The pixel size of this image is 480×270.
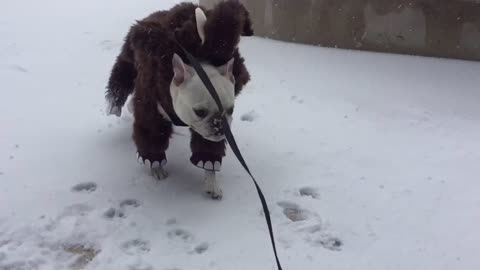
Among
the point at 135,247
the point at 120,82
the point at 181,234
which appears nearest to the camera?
the point at 135,247

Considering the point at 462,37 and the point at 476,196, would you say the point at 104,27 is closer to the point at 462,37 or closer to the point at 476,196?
the point at 462,37

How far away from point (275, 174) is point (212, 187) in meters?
0.40

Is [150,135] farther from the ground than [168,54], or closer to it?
closer to it

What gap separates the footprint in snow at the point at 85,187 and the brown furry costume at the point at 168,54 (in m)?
0.28

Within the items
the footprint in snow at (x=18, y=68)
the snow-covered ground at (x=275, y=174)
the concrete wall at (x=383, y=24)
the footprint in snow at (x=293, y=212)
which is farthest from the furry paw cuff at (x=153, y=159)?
the concrete wall at (x=383, y=24)

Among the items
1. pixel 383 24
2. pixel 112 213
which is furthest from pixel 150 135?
pixel 383 24

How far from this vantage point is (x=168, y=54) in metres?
2.49

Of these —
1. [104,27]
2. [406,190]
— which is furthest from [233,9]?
[104,27]

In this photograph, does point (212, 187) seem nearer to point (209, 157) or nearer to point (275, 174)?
point (209, 157)

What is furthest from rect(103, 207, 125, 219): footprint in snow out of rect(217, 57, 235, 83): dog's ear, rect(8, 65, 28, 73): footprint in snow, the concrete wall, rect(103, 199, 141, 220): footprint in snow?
the concrete wall

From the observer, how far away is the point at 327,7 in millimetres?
4477

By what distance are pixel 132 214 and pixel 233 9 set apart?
104cm

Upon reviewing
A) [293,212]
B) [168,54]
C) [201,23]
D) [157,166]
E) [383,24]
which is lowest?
[293,212]

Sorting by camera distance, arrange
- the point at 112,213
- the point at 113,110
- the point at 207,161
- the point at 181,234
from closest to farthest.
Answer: the point at 181,234 → the point at 112,213 → the point at 207,161 → the point at 113,110
